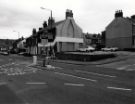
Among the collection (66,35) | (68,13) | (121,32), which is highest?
(68,13)

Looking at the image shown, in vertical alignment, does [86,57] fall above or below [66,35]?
below

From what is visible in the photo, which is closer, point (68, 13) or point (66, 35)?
point (68, 13)

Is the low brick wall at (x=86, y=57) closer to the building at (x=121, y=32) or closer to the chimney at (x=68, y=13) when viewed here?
the chimney at (x=68, y=13)

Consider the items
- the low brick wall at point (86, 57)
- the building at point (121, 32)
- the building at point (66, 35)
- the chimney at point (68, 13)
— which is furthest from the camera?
the chimney at point (68, 13)

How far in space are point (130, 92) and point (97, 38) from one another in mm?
80908

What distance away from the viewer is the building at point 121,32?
152 ft

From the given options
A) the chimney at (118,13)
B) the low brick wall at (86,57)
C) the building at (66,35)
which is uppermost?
the chimney at (118,13)

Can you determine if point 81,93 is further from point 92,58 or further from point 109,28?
point 109,28

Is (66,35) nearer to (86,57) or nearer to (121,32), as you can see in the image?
(121,32)

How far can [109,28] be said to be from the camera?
52.8 m

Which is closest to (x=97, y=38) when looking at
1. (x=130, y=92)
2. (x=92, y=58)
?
(x=92, y=58)

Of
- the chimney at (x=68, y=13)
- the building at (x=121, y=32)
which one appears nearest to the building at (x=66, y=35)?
the chimney at (x=68, y=13)

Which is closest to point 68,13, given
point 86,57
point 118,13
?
point 118,13

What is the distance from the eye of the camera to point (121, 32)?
48844 mm
